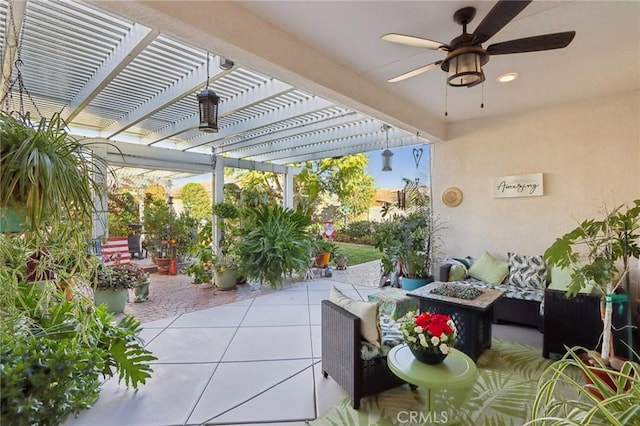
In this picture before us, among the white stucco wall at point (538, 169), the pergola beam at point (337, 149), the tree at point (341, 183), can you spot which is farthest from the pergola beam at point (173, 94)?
the tree at point (341, 183)

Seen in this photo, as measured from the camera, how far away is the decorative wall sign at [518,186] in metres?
4.27

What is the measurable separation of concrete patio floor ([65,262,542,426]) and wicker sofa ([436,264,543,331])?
111 millimetres

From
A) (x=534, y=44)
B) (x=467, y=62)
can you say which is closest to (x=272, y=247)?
(x=467, y=62)

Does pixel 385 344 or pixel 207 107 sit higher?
pixel 207 107

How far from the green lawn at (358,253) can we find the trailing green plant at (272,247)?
270 cm

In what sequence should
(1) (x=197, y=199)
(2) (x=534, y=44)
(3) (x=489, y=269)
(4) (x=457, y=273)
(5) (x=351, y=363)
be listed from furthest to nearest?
(1) (x=197, y=199) < (4) (x=457, y=273) < (3) (x=489, y=269) < (5) (x=351, y=363) < (2) (x=534, y=44)

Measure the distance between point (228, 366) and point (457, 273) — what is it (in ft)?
10.7

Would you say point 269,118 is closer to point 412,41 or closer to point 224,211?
point 224,211

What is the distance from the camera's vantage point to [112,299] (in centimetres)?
405

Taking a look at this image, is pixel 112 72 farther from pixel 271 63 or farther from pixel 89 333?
pixel 89 333

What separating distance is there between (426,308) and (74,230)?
308cm

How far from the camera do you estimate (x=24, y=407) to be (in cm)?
140

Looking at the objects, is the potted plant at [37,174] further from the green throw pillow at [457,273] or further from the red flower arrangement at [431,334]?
the green throw pillow at [457,273]

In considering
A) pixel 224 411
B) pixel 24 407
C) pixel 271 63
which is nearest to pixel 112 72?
pixel 271 63
